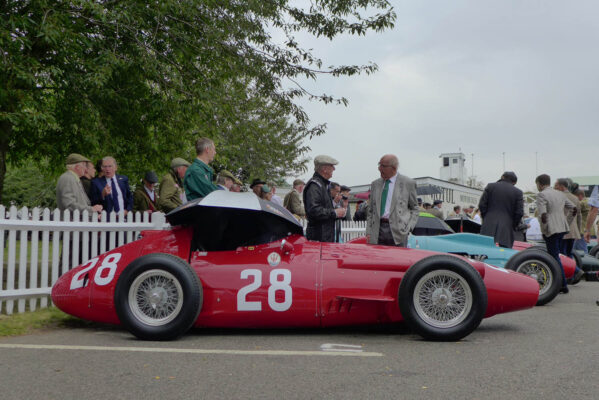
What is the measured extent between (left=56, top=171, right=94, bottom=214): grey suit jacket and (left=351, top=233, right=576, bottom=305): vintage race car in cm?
437

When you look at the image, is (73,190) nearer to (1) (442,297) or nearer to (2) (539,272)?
(1) (442,297)

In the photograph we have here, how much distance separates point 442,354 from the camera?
14.6 feet

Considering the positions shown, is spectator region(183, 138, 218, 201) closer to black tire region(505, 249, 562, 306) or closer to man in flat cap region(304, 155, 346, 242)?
man in flat cap region(304, 155, 346, 242)

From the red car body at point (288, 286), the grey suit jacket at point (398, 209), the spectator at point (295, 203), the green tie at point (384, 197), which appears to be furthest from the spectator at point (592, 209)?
the red car body at point (288, 286)

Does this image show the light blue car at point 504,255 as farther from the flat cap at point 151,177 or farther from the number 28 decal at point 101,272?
the number 28 decal at point 101,272

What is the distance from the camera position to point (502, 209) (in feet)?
28.9

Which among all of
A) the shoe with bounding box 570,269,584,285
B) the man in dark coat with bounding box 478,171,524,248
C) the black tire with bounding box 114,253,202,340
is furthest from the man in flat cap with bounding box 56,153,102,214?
the shoe with bounding box 570,269,584,285

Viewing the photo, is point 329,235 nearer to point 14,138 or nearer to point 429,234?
point 429,234

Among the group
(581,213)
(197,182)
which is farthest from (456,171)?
(197,182)

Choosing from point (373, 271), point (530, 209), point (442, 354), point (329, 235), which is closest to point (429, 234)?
point (329, 235)

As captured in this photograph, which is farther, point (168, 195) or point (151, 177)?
point (151, 177)

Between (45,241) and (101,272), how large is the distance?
5.10 ft

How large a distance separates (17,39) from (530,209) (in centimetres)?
5615

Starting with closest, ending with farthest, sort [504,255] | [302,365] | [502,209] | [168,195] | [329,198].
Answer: [302,365] < [329,198] < [504,255] < [168,195] < [502,209]
